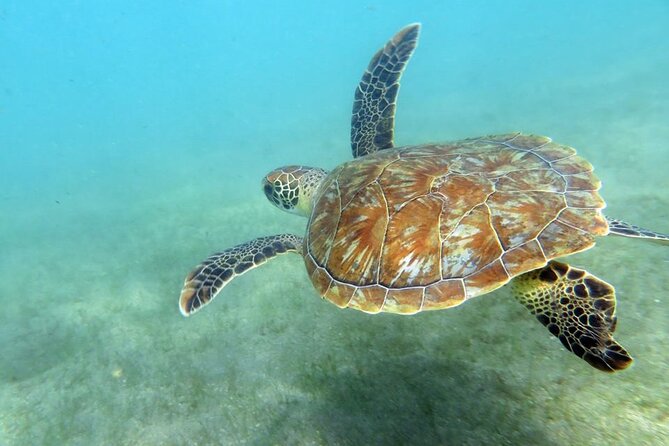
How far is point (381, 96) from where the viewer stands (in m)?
4.90

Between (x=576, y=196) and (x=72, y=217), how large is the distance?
34.8 ft

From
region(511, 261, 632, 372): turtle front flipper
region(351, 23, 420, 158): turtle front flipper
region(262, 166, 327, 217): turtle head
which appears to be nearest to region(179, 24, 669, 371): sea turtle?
region(511, 261, 632, 372): turtle front flipper

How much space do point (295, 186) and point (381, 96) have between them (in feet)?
6.15

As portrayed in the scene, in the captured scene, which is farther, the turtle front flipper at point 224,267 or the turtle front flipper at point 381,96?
the turtle front flipper at point 381,96

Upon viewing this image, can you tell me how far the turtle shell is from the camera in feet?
7.18

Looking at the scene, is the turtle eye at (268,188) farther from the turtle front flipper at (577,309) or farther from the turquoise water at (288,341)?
the turtle front flipper at (577,309)

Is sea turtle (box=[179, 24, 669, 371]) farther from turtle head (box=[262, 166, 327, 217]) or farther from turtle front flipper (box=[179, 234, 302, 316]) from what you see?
turtle head (box=[262, 166, 327, 217])

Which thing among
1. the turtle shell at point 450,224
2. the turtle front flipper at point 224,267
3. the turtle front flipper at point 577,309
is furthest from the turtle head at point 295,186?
the turtle front flipper at point 577,309

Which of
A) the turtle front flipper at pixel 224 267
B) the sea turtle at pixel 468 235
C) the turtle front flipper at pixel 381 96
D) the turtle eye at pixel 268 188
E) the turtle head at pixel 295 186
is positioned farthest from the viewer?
the turtle front flipper at pixel 381 96

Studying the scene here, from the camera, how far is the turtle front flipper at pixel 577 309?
1.90 metres

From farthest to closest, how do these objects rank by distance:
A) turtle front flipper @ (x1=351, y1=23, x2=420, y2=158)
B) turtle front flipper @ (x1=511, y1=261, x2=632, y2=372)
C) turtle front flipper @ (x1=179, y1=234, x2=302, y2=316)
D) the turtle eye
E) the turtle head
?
1. turtle front flipper @ (x1=351, y1=23, x2=420, y2=158)
2. the turtle eye
3. the turtle head
4. turtle front flipper @ (x1=179, y1=234, x2=302, y2=316)
5. turtle front flipper @ (x1=511, y1=261, x2=632, y2=372)

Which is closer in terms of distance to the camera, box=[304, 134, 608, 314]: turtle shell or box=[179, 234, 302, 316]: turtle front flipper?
box=[304, 134, 608, 314]: turtle shell

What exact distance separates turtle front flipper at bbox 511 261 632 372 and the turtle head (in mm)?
2620

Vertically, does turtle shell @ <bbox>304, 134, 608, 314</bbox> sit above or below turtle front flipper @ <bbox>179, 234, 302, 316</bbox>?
above
